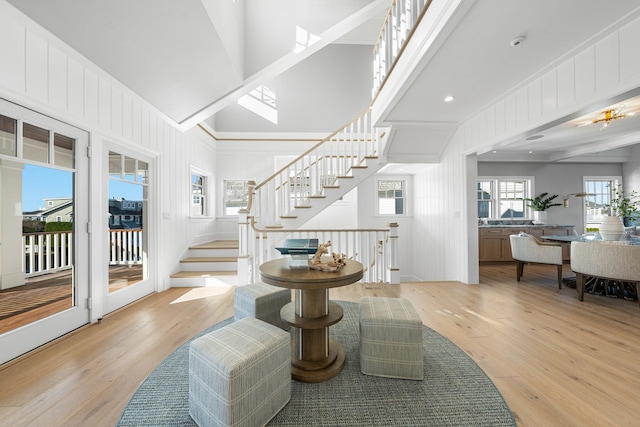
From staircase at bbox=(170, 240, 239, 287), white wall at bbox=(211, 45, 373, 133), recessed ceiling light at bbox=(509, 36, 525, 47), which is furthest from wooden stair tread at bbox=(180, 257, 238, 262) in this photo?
recessed ceiling light at bbox=(509, 36, 525, 47)

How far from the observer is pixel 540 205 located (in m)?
6.58

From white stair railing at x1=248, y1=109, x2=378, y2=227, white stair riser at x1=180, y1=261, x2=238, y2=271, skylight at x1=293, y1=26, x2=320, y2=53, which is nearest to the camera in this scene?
skylight at x1=293, y1=26, x2=320, y2=53

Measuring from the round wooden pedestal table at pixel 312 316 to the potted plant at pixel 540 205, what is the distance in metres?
7.07

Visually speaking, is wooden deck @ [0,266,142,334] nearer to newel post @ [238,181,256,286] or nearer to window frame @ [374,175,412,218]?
newel post @ [238,181,256,286]

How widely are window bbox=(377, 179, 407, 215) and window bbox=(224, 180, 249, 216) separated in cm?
343

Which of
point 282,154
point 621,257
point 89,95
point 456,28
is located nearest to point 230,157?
point 282,154

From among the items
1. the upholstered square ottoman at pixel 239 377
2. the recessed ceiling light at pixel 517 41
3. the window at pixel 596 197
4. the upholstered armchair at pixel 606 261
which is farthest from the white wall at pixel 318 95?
the window at pixel 596 197

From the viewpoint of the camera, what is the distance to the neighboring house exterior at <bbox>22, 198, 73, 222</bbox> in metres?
2.20

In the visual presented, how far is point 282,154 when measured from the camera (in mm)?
6281

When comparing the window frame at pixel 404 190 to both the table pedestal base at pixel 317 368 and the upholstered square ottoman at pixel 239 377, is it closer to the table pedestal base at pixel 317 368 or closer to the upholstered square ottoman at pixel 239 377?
the table pedestal base at pixel 317 368

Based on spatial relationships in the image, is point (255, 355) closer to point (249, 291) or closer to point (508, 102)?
point (249, 291)

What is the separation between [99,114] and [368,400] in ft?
11.9

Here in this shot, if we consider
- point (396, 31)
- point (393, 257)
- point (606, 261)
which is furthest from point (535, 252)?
point (396, 31)

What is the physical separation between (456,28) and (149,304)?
4.34 m
